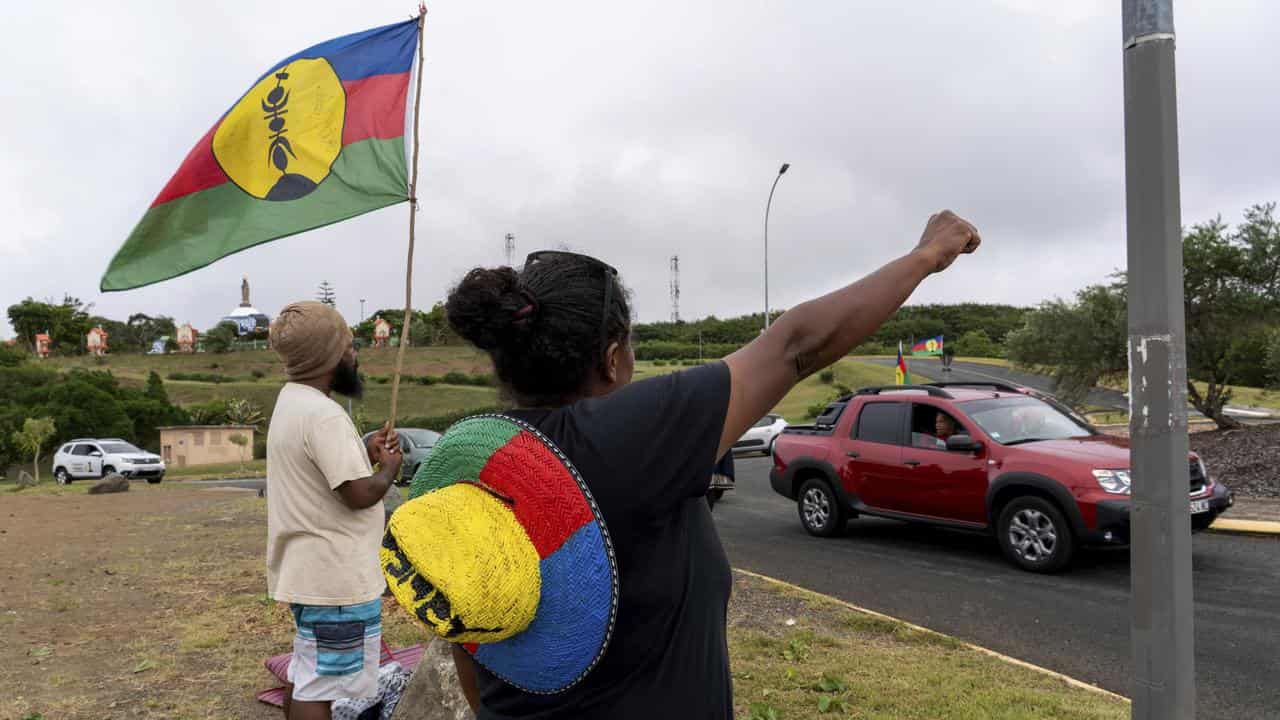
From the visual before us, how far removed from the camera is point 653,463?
1.39 meters

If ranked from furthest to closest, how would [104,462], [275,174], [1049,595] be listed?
[104,462]
[1049,595]
[275,174]

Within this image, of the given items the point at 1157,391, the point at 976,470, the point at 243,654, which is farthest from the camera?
the point at 976,470

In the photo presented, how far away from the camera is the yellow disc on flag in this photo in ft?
12.9

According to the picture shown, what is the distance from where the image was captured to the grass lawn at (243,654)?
4.49 metres

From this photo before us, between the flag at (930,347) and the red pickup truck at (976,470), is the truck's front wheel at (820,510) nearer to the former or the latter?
the red pickup truck at (976,470)

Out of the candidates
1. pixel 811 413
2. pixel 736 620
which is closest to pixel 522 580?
pixel 736 620

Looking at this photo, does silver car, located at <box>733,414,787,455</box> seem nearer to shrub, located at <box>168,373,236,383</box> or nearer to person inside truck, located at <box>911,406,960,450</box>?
person inside truck, located at <box>911,406,960,450</box>

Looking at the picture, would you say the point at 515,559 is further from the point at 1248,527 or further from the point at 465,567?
the point at 1248,527

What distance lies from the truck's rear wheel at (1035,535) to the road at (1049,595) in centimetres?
15

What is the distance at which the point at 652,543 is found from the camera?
145cm

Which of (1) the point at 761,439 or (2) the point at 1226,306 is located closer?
(2) the point at 1226,306

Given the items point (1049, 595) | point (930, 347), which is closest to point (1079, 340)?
point (930, 347)

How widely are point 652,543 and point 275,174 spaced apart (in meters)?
Result: 3.22

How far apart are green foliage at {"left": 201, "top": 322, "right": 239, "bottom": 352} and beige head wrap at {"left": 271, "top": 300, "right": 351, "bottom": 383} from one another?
89.2 meters
